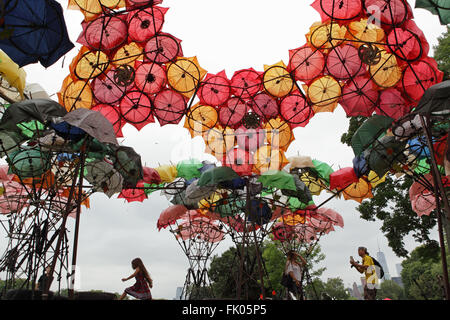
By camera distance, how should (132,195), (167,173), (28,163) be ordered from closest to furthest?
(28,163) → (167,173) → (132,195)

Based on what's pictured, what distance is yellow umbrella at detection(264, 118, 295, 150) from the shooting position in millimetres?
10641

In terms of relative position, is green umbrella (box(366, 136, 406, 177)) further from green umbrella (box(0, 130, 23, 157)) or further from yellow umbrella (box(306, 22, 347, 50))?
green umbrella (box(0, 130, 23, 157))

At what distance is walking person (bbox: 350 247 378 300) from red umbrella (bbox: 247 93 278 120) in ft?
16.2

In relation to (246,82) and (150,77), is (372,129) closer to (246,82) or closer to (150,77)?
(246,82)

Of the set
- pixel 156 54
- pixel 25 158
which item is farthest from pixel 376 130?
pixel 25 158

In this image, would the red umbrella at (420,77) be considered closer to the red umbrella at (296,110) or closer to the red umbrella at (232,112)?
the red umbrella at (296,110)

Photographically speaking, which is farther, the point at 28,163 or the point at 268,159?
the point at 268,159

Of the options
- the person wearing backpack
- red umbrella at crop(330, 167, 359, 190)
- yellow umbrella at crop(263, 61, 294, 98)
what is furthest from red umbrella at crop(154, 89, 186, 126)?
the person wearing backpack

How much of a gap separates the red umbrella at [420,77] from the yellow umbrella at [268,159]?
3.95 m

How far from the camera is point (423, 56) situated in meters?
7.75

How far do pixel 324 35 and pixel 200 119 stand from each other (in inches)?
176

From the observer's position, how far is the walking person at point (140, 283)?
7.75 meters

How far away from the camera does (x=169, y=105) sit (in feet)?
31.3

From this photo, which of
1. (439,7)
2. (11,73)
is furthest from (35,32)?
(439,7)
